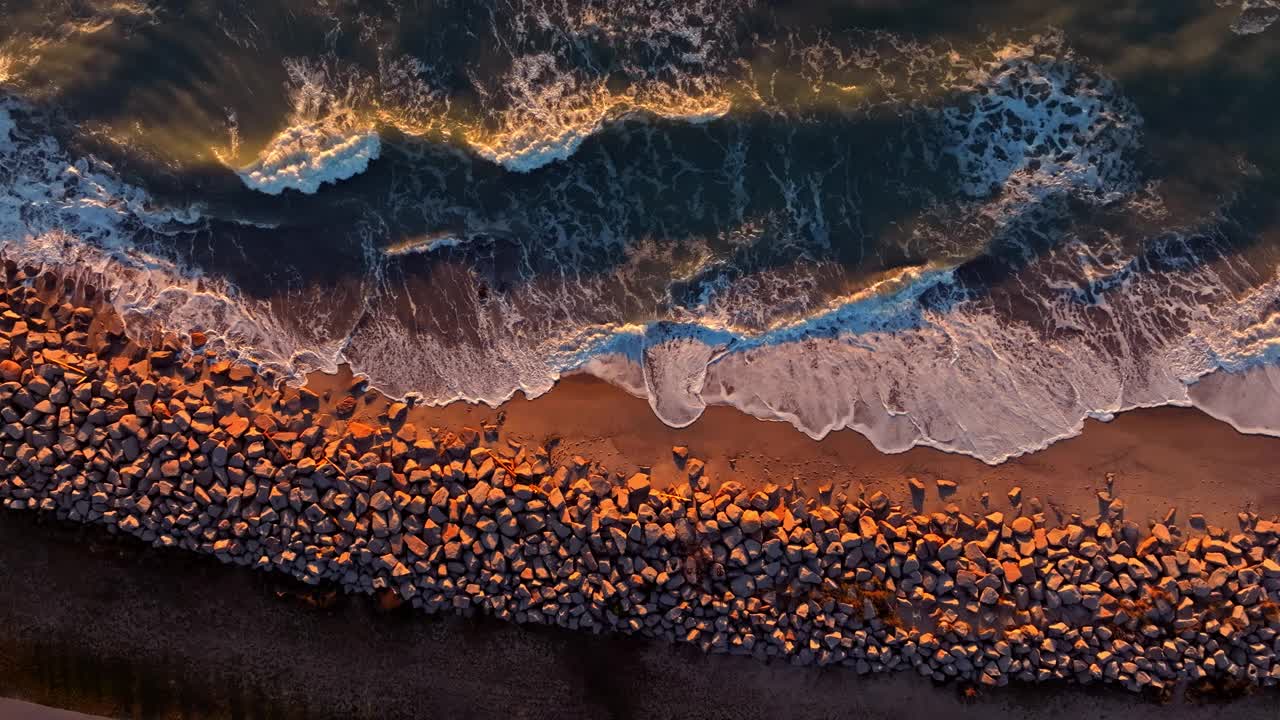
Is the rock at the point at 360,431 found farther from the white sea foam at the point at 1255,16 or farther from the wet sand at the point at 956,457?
the white sea foam at the point at 1255,16

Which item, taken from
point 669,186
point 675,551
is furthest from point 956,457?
point 669,186

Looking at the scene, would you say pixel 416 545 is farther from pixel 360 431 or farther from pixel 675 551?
pixel 675 551

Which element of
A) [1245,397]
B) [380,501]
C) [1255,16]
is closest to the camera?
[380,501]

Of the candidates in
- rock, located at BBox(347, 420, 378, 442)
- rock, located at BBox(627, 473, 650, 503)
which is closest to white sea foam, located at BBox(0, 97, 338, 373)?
rock, located at BBox(347, 420, 378, 442)

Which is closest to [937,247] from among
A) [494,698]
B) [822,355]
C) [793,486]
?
[822,355]

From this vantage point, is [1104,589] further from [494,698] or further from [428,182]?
[428,182]

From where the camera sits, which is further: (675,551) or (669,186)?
(669,186)

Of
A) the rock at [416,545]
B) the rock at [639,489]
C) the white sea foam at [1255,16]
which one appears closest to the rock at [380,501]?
the rock at [416,545]
